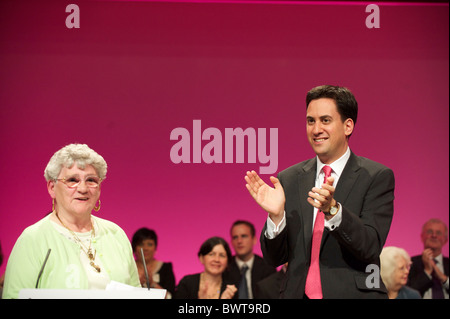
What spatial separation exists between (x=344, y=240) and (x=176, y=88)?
1450 mm

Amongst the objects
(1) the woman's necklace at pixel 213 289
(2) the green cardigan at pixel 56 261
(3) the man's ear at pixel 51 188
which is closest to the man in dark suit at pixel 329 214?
(2) the green cardigan at pixel 56 261

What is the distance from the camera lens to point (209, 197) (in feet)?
10.8

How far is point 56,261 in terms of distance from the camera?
2.48 metres

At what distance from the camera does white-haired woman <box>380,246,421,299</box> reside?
4.32 m

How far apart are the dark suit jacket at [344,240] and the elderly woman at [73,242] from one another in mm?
625

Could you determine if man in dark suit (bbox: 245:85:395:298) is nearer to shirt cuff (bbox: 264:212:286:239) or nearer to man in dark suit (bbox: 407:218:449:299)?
shirt cuff (bbox: 264:212:286:239)

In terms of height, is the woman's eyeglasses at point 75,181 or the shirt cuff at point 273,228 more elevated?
the woman's eyeglasses at point 75,181

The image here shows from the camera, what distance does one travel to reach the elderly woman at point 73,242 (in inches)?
96.3

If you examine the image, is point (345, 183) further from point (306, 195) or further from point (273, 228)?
point (273, 228)

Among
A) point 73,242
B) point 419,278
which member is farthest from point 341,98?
point 419,278

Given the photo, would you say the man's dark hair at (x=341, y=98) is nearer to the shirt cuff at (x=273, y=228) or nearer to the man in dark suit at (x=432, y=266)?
the shirt cuff at (x=273, y=228)
